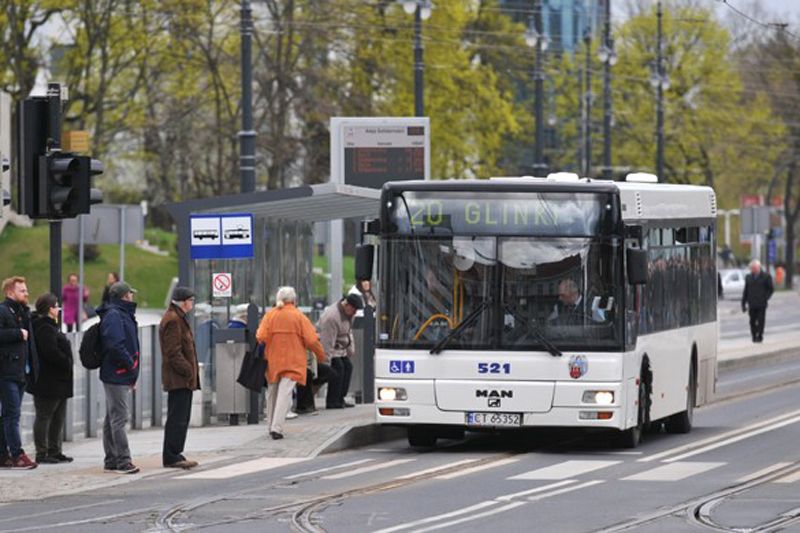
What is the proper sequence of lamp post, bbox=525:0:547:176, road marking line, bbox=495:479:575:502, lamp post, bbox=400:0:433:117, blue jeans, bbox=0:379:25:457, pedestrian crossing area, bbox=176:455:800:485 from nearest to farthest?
road marking line, bbox=495:479:575:502 → pedestrian crossing area, bbox=176:455:800:485 → blue jeans, bbox=0:379:25:457 → lamp post, bbox=400:0:433:117 → lamp post, bbox=525:0:547:176

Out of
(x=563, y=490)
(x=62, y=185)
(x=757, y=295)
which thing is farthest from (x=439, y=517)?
(x=757, y=295)

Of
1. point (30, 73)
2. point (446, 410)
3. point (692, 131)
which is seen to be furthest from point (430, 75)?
point (446, 410)

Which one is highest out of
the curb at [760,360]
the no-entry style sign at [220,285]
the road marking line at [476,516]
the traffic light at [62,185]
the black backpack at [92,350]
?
the traffic light at [62,185]

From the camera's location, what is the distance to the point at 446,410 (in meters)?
20.4

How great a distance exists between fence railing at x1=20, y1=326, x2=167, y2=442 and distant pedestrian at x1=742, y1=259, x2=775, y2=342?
23.1m

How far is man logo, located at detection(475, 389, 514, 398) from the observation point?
20234 millimetres

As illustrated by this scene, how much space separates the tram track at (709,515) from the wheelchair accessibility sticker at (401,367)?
13.7ft

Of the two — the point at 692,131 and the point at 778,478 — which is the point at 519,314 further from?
the point at 692,131

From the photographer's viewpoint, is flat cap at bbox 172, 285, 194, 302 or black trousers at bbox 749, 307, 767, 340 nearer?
flat cap at bbox 172, 285, 194, 302

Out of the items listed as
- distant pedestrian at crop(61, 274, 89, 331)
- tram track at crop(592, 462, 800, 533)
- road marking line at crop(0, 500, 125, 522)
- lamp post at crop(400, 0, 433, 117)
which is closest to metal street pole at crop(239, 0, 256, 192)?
distant pedestrian at crop(61, 274, 89, 331)

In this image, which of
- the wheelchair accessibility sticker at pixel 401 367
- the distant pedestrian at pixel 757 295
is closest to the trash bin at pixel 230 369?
the wheelchair accessibility sticker at pixel 401 367

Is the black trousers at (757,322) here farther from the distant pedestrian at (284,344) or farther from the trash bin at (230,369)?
the distant pedestrian at (284,344)

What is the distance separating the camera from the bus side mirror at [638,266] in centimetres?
2025

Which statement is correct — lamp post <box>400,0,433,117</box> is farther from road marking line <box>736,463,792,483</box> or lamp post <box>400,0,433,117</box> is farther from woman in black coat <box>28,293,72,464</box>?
road marking line <box>736,463,792,483</box>
